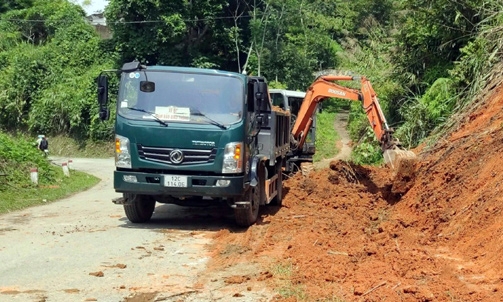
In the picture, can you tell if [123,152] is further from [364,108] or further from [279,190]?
[364,108]

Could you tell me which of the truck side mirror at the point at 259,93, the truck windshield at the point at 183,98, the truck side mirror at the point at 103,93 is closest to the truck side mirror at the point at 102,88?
the truck side mirror at the point at 103,93

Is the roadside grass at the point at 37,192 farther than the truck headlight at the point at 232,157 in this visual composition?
Yes

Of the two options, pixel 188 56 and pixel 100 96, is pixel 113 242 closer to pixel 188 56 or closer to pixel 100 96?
pixel 100 96

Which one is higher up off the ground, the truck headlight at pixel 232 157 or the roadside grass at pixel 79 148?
the truck headlight at pixel 232 157

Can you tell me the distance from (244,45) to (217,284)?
3763 centimetres

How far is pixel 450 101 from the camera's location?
60.5ft

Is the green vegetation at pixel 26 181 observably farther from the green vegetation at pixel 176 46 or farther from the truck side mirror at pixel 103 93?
the green vegetation at pixel 176 46

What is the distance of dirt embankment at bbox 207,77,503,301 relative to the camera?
6828 mm

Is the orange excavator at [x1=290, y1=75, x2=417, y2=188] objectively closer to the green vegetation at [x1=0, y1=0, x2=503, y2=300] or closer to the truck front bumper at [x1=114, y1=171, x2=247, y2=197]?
the truck front bumper at [x1=114, y1=171, x2=247, y2=197]

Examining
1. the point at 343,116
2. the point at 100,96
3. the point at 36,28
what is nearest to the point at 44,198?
the point at 100,96

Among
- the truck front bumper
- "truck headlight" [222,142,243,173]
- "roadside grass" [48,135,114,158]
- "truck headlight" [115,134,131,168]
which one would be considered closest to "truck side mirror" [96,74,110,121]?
"truck headlight" [115,134,131,168]

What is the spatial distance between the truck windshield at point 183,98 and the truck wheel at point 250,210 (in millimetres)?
1453

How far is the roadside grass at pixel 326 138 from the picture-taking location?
33.2 metres

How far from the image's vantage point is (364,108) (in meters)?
15.2
